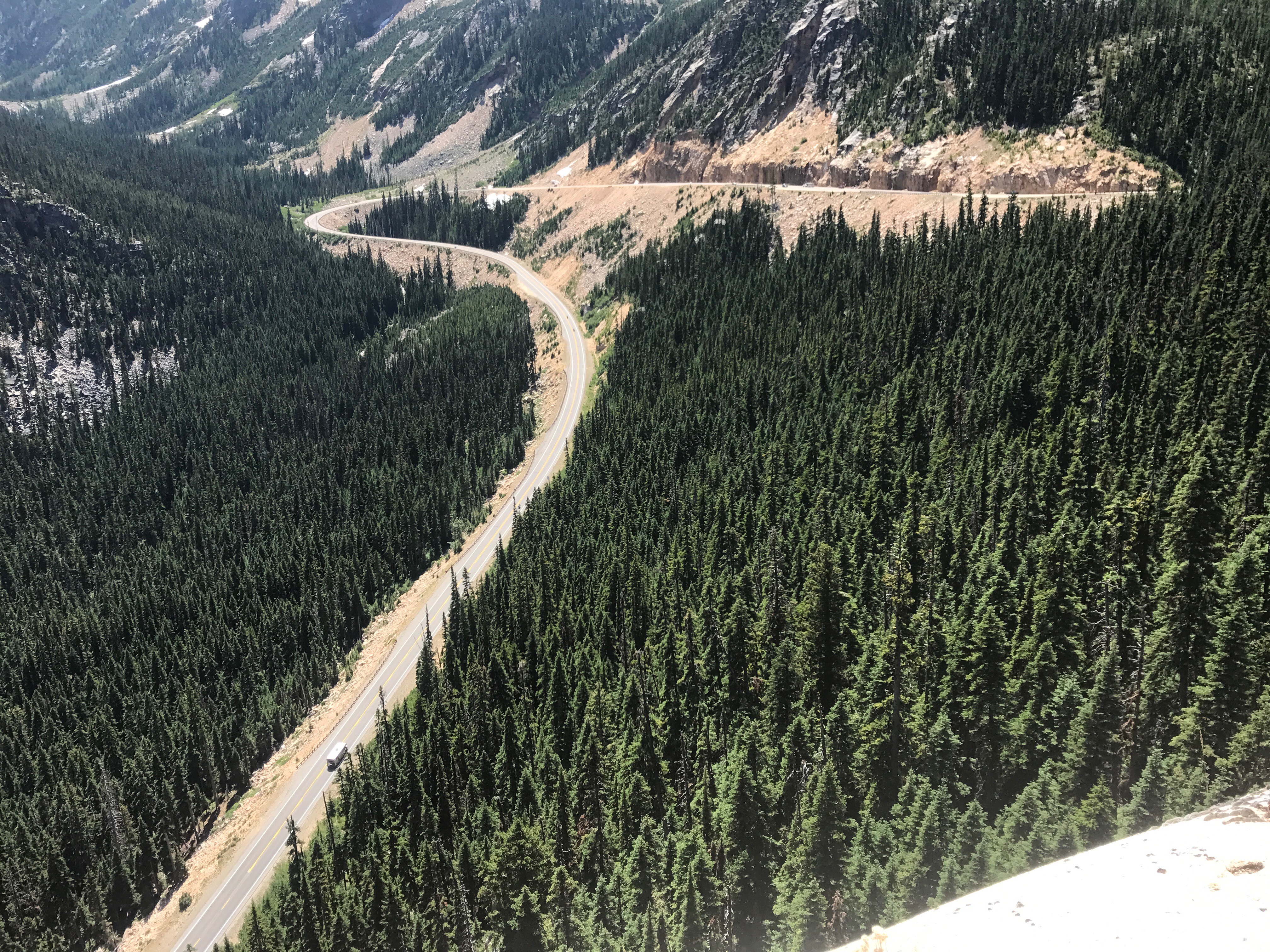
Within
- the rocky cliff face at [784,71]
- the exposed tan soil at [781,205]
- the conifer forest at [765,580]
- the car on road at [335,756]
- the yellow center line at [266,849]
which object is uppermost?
the rocky cliff face at [784,71]

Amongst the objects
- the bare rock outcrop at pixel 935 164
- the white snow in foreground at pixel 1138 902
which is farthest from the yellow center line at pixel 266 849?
the bare rock outcrop at pixel 935 164

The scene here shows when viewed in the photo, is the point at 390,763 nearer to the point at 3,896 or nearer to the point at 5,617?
the point at 3,896

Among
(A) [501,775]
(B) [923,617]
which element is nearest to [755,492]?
(B) [923,617]

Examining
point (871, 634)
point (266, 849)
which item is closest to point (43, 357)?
point (266, 849)

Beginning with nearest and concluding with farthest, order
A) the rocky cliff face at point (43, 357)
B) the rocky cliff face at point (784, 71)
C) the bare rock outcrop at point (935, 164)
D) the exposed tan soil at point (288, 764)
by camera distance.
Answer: the exposed tan soil at point (288, 764) → the bare rock outcrop at point (935, 164) → the rocky cliff face at point (784, 71) → the rocky cliff face at point (43, 357)

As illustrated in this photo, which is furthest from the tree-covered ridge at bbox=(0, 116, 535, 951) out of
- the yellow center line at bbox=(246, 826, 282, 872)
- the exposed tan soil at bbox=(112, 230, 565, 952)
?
the yellow center line at bbox=(246, 826, 282, 872)

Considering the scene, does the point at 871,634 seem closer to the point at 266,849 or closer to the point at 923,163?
the point at 266,849

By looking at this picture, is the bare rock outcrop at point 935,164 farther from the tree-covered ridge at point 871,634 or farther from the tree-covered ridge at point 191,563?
the tree-covered ridge at point 191,563
